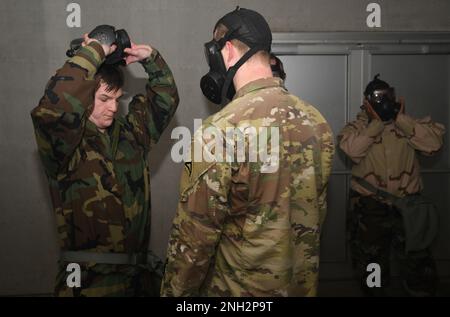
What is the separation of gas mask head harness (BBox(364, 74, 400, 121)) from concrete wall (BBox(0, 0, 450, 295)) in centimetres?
52

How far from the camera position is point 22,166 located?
2.66m

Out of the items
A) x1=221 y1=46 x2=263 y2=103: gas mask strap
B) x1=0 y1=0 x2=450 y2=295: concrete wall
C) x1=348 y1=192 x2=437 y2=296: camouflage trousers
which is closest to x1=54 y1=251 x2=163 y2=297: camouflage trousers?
x1=221 y1=46 x2=263 y2=103: gas mask strap

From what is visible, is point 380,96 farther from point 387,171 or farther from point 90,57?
point 90,57

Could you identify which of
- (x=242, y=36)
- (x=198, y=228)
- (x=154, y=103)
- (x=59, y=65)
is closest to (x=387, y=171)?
(x=154, y=103)

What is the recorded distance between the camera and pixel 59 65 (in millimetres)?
2613

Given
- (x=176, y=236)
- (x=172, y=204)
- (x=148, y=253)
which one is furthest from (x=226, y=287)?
(x=172, y=204)

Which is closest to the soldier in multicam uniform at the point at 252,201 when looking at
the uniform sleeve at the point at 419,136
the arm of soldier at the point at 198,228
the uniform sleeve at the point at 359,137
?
the arm of soldier at the point at 198,228

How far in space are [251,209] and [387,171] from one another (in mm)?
1541

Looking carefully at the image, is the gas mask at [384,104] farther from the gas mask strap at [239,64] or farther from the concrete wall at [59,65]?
the gas mask strap at [239,64]

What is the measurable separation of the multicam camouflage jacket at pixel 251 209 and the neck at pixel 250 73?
0.12ft
